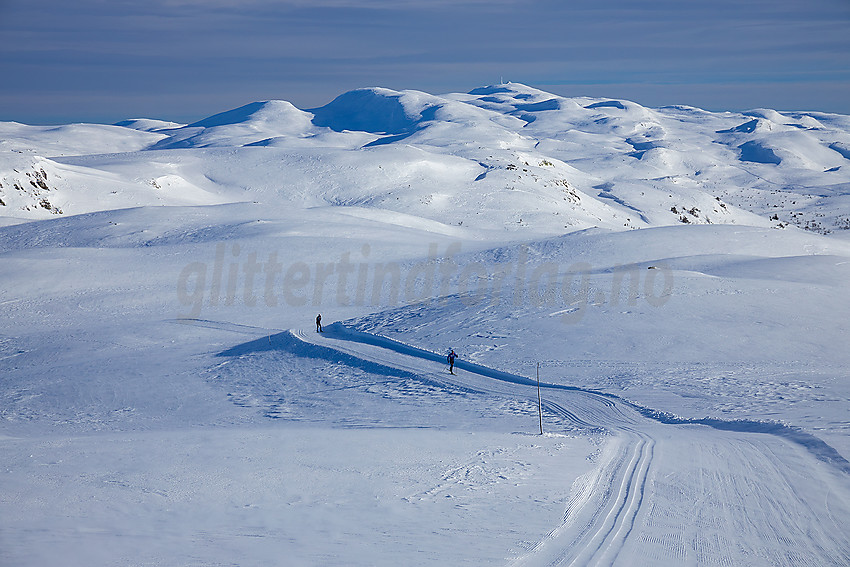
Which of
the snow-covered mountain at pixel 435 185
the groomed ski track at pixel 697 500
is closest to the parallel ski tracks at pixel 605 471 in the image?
the groomed ski track at pixel 697 500

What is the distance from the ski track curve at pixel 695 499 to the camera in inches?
382

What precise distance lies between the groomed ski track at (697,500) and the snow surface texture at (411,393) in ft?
0.21

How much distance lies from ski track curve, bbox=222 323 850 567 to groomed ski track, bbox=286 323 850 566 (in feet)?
0.05

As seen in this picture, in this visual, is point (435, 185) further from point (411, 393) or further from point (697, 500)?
point (697, 500)

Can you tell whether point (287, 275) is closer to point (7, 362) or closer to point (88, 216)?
point (7, 362)

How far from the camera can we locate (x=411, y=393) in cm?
2042

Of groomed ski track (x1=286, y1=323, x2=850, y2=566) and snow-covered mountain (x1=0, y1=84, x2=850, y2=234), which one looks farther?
snow-covered mountain (x1=0, y1=84, x2=850, y2=234)

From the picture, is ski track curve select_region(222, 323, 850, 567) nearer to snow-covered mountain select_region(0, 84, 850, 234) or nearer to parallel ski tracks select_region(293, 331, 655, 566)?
parallel ski tracks select_region(293, 331, 655, 566)

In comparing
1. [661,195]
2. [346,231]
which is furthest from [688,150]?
[346,231]

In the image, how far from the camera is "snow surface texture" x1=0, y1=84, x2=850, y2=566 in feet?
34.8

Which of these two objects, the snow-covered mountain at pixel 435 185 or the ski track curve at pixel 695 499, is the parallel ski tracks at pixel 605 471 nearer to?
the ski track curve at pixel 695 499

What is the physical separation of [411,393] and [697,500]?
1013 centimetres

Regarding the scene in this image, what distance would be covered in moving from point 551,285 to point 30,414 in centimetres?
1912

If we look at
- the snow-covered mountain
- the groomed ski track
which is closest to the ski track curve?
the groomed ski track
